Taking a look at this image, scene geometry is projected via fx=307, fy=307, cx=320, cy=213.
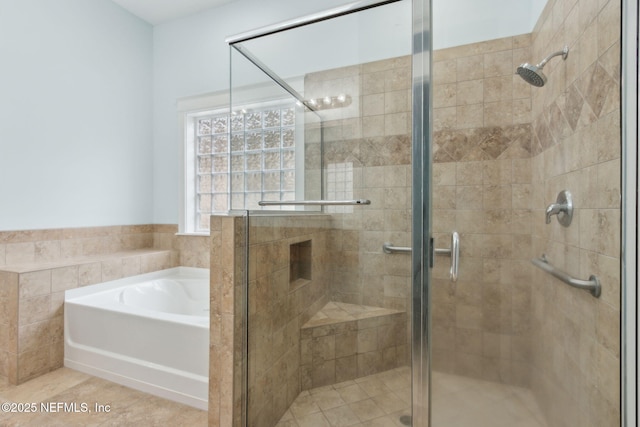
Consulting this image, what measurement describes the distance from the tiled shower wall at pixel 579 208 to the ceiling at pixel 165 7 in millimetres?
2894

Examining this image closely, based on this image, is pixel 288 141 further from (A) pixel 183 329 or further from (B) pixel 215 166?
(B) pixel 215 166

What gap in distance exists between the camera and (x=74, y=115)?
8.50 feet

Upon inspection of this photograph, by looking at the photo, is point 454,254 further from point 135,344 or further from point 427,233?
point 135,344

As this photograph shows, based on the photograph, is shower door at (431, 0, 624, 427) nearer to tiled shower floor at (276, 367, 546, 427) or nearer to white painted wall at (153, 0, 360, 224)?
tiled shower floor at (276, 367, 546, 427)

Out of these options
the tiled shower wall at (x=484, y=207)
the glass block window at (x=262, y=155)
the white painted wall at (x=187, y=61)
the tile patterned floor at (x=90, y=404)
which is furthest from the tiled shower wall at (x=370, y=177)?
the white painted wall at (x=187, y=61)

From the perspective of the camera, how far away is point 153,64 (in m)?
3.24

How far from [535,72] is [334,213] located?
0.85 m

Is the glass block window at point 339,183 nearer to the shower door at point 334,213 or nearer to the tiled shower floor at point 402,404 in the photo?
the shower door at point 334,213

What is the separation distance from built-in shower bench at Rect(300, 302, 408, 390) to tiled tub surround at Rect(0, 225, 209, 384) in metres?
1.84

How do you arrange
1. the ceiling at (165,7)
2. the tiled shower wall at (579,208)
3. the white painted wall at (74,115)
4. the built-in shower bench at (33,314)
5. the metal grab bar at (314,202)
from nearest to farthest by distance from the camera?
the tiled shower wall at (579,208) < the metal grab bar at (314,202) < the built-in shower bench at (33,314) < the white painted wall at (74,115) < the ceiling at (165,7)

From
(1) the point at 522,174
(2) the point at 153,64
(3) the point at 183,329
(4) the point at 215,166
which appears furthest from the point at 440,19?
(2) the point at 153,64

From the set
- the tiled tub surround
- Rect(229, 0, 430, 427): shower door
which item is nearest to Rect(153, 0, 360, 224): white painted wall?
the tiled tub surround

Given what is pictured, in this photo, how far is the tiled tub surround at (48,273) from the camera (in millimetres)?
1908

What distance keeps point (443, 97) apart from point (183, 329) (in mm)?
1728
